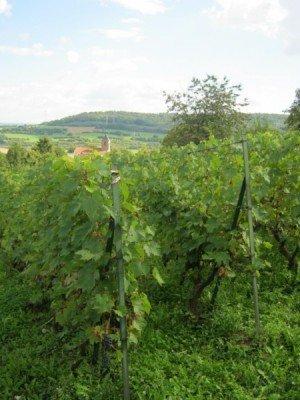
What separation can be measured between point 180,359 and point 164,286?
1992mm

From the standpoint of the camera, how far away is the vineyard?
4.25m

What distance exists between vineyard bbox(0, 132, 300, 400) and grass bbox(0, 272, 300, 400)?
0.02 m

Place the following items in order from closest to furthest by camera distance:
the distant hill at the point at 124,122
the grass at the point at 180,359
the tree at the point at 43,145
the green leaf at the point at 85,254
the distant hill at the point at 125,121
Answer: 1. the green leaf at the point at 85,254
2. the grass at the point at 180,359
3. the tree at the point at 43,145
4. the distant hill at the point at 124,122
5. the distant hill at the point at 125,121

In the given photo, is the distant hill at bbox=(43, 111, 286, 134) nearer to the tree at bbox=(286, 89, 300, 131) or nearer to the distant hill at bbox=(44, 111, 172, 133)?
the distant hill at bbox=(44, 111, 172, 133)

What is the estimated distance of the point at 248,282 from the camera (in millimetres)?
6836

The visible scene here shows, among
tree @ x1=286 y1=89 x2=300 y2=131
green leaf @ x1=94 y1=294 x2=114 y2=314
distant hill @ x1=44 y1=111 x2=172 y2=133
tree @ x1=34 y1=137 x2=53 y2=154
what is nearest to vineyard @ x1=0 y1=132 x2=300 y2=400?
green leaf @ x1=94 y1=294 x2=114 y2=314

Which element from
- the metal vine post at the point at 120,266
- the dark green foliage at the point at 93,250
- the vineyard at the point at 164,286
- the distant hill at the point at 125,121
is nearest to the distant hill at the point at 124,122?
the distant hill at the point at 125,121

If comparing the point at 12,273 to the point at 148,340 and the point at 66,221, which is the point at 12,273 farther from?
the point at 66,221

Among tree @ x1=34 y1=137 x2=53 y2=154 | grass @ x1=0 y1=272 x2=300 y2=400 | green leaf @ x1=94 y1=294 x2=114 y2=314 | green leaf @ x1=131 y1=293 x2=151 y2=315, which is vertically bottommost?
tree @ x1=34 y1=137 x2=53 y2=154

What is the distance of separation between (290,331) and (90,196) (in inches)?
127

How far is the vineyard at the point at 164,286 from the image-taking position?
425cm

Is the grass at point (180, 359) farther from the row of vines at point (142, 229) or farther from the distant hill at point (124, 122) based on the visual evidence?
the distant hill at point (124, 122)

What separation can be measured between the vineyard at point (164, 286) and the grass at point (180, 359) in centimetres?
2

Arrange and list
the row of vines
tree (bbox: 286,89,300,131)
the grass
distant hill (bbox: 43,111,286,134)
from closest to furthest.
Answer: the row of vines, the grass, tree (bbox: 286,89,300,131), distant hill (bbox: 43,111,286,134)
